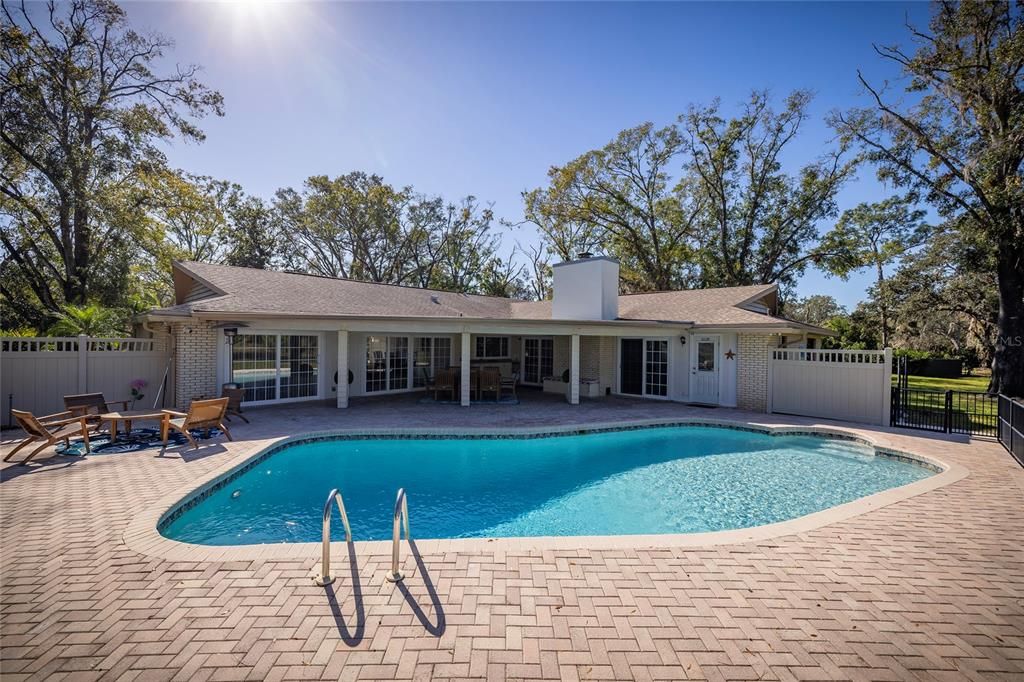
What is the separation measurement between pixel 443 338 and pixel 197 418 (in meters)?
9.13

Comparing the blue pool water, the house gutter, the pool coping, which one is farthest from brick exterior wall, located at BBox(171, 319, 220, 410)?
the blue pool water

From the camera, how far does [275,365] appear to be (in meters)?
12.4

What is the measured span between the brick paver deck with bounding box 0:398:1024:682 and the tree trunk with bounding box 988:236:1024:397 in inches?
718

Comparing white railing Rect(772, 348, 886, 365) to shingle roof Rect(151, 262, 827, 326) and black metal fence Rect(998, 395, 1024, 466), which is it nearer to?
shingle roof Rect(151, 262, 827, 326)

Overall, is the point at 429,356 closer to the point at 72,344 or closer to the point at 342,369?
the point at 342,369

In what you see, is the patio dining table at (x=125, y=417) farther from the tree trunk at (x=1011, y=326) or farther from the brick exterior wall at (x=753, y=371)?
the tree trunk at (x=1011, y=326)

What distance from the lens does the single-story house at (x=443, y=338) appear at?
1095 cm

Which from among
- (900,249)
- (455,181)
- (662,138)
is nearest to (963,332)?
(900,249)

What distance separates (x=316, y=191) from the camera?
29.3 m

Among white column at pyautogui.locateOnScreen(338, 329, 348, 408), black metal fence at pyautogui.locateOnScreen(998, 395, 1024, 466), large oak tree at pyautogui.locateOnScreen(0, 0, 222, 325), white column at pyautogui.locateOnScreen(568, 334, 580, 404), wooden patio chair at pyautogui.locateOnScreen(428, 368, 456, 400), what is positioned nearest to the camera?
black metal fence at pyautogui.locateOnScreen(998, 395, 1024, 466)

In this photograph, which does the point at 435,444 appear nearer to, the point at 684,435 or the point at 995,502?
the point at 684,435

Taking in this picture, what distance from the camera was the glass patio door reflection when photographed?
17.4 meters

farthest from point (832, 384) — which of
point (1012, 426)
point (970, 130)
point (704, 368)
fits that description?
point (970, 130)

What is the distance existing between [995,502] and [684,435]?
17.6 feet
